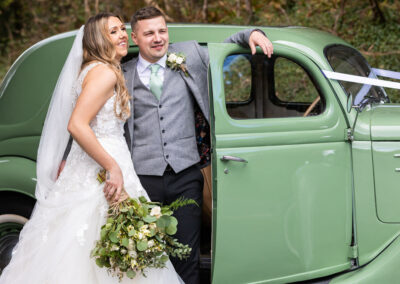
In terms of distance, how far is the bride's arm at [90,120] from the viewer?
317 cm

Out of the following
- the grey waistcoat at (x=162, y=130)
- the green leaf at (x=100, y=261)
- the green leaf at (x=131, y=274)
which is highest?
the grey waistcoat at (x=162, y=130)

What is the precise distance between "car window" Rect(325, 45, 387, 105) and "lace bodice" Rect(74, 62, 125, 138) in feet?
4.83

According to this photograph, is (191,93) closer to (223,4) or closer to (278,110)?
(278,110)

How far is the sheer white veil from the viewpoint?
3.48 m

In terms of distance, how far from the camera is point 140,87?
3.60 metres

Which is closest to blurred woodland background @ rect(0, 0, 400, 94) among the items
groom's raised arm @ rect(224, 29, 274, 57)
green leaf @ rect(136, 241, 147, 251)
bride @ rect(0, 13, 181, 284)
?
groom's raised arm @ rect(224, 29, 274, 57)

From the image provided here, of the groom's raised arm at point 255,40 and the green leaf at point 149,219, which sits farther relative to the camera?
the groom's raised arm at point 255,40

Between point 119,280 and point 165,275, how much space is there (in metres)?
0.29

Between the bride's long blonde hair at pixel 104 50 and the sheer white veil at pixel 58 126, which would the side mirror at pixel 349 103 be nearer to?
the bride's long blonde hair at pixel 104 50

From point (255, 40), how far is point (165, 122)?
2.41ft

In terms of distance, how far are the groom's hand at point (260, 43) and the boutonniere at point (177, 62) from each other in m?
0.43

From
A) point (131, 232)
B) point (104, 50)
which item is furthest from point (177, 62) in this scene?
point (131, 232)

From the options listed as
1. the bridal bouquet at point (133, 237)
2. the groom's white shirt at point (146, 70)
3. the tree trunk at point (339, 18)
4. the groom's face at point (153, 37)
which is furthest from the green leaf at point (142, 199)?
the tree trunk at point (339, 18)

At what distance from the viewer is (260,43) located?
351 cm
